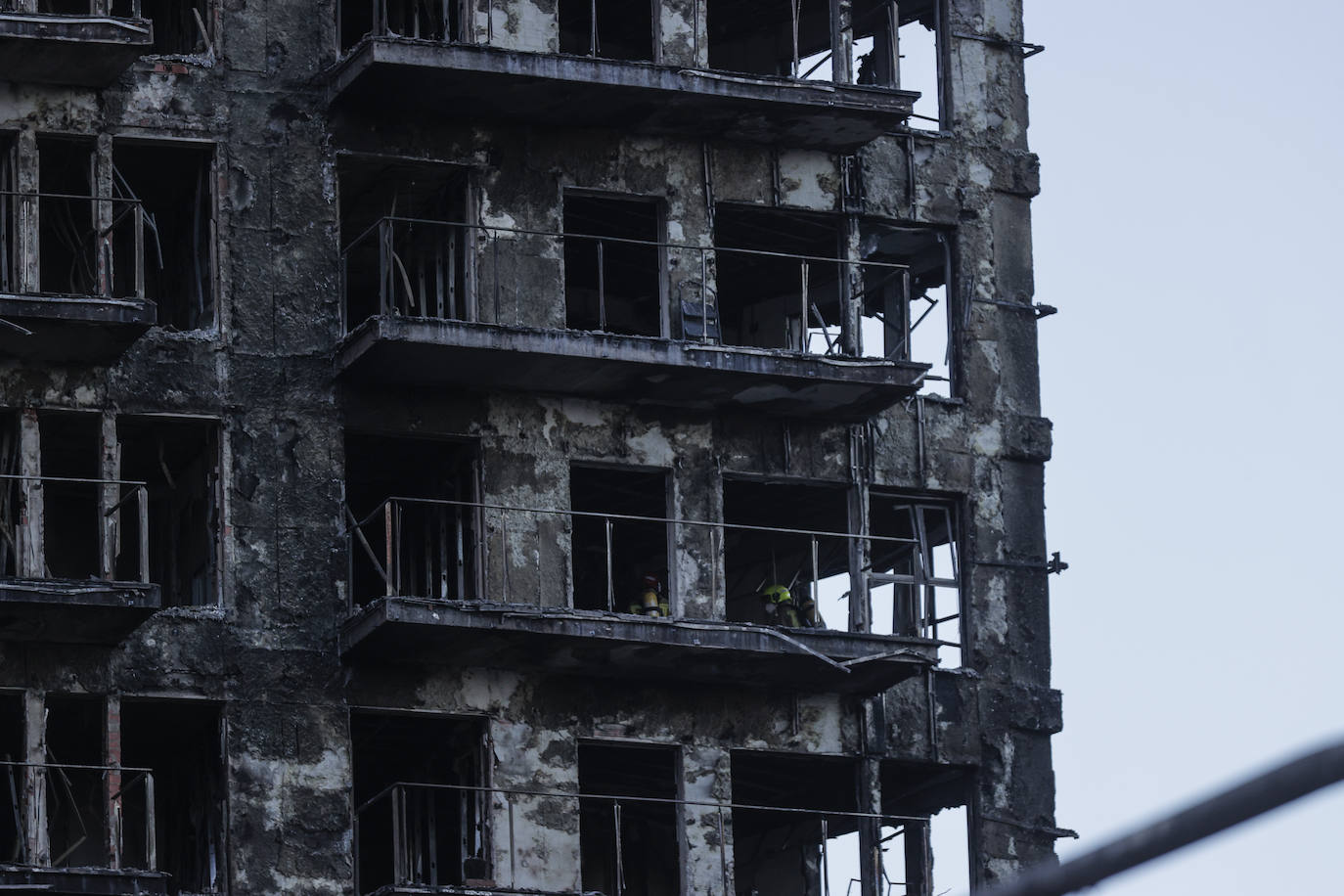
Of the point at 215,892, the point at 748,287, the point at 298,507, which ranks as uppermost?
the point at 748,287

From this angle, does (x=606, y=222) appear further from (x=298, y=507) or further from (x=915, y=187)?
(x=298, y=507)

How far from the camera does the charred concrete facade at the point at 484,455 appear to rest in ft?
81.9

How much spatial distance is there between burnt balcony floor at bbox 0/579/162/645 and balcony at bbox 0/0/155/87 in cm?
552

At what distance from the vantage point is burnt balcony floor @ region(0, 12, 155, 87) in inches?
993

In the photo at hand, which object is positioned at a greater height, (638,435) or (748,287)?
(748,287)

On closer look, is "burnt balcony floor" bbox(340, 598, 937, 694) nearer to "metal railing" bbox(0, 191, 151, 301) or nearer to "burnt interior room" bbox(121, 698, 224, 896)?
"burnt interior room" bbox(121, 698, 224, 896)

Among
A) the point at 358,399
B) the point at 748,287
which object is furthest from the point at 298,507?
the point at 748,287

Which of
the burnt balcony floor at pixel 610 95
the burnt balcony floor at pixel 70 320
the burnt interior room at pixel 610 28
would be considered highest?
the burnt interior room at pixel 610 28

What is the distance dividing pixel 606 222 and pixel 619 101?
212 centimetres

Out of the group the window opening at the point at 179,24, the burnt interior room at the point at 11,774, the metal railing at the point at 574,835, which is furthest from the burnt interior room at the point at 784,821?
the window opening at the point at 179,24

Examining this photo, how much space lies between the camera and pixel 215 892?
2450 cm

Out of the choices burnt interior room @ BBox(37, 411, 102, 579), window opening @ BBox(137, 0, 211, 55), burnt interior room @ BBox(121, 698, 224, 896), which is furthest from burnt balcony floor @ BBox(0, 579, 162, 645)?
window opening @ BBox(137, 0, 211, 55)

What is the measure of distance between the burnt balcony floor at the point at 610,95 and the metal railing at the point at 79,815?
299 inches

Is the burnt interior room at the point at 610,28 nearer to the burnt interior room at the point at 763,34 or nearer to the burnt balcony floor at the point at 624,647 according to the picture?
the burnt interior room at the point at 763,34
